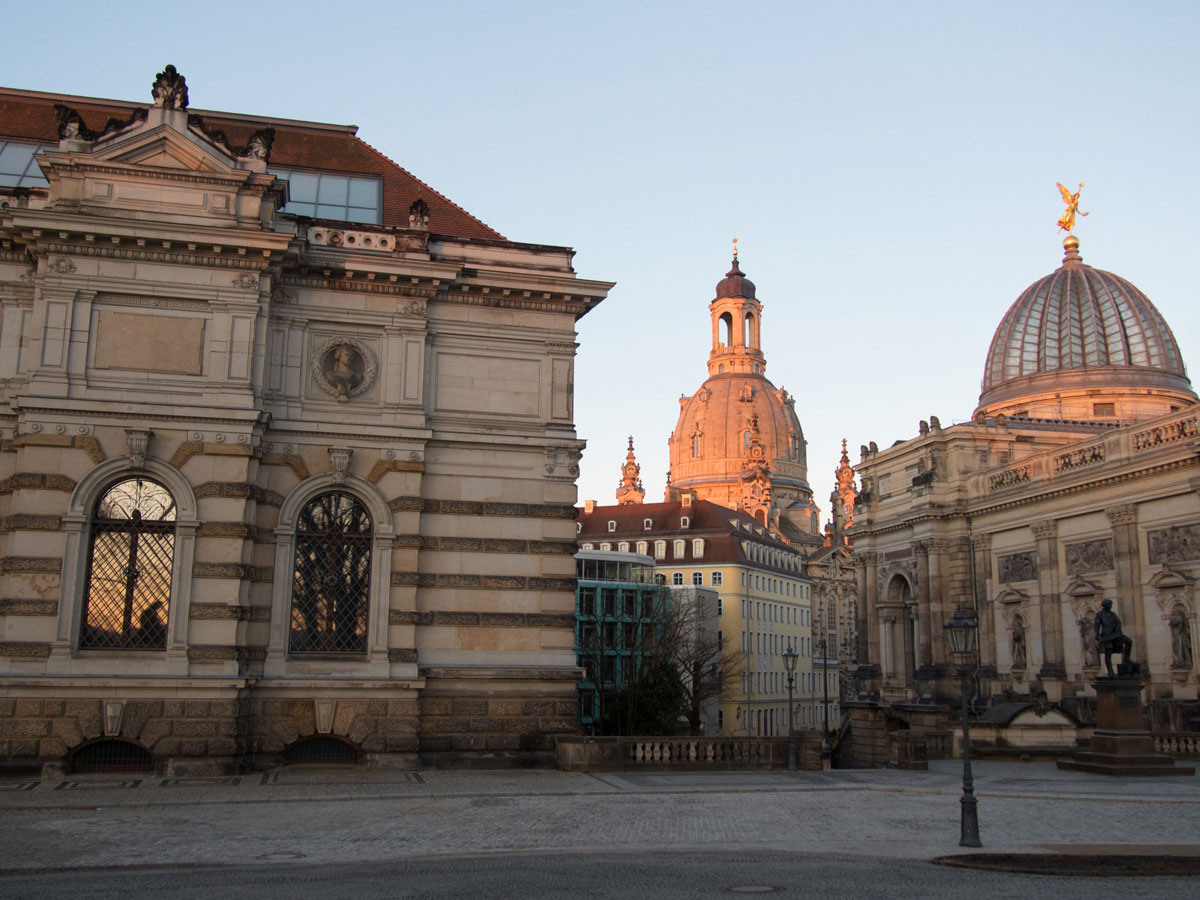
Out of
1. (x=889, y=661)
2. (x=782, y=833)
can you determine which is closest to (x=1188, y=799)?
(x=782, y=833)

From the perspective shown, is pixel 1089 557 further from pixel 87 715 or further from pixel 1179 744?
pixel 87 715

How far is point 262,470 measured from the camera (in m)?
25.8

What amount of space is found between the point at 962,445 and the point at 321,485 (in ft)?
146

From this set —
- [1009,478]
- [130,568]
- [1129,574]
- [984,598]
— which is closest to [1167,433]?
[1129,574]

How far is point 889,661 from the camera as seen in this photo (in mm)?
67188

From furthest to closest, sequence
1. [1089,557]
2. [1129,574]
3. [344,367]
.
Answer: [1089,557] → [1129,574] → [344,367]

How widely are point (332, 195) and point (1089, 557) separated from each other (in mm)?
36346

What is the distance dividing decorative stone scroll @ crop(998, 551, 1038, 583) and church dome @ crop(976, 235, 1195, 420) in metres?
14.3

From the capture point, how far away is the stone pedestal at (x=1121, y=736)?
27984 millimetres

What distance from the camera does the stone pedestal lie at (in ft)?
91.8

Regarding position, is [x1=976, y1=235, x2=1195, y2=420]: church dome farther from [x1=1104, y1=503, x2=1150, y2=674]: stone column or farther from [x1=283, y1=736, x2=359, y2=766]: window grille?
[x1=283, y1=736, x2=359, y2=766]: window grille

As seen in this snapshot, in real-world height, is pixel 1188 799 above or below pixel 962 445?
below

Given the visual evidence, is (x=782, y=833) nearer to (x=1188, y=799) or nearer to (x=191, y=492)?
(x=1188, y=799)

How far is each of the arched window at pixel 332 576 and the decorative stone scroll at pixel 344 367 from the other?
2444 millimetres
